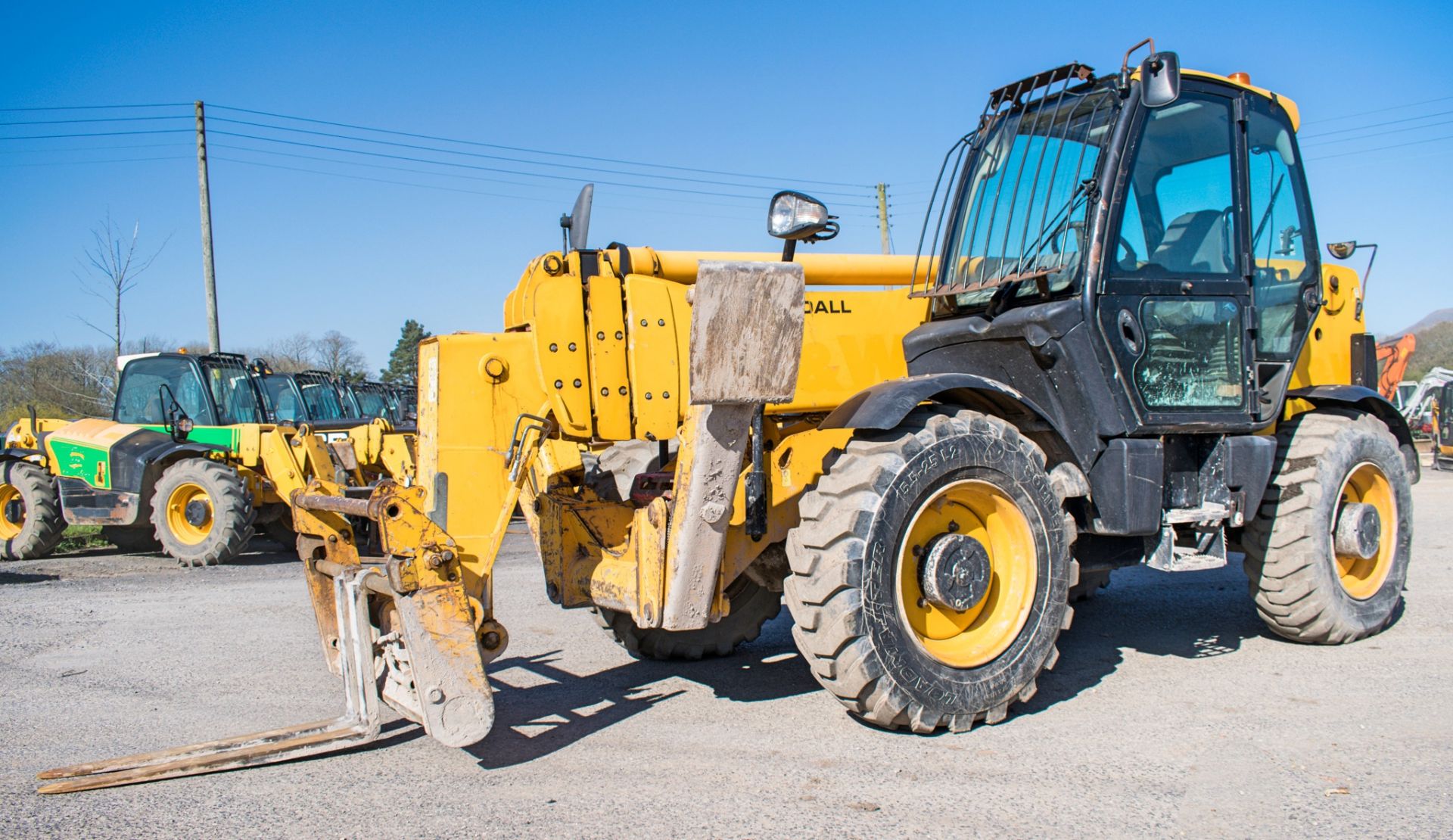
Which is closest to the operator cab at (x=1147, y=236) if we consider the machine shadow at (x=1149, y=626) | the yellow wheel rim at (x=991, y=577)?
the yellow wheel rim at (x=991, y=577)

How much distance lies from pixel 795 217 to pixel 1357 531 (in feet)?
12.5

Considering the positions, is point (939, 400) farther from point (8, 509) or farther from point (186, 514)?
point (8, 509)

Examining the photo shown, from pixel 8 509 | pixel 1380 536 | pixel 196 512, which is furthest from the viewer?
pixel 8 509

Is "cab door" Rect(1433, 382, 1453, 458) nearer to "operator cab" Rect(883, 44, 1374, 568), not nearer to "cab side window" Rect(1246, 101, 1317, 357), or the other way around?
"cab side window" Rect(1246, 101, 1317, 357)

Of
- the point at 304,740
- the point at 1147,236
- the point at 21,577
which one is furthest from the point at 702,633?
the point at 21,577

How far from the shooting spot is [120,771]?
3.76 metres

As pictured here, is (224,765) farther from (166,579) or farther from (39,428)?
(39,428)

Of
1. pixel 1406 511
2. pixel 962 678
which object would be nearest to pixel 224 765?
pixel 962 678

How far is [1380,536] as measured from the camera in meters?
5.69

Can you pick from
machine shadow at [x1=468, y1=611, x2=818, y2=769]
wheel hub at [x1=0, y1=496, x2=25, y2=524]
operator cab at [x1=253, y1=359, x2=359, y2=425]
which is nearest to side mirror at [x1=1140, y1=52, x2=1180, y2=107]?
machine shadow at [x1=468, y1=611, x2=818, y2=769]

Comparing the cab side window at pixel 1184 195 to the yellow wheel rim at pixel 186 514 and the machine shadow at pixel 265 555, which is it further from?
the yellow wheel rim at pixel 186 514

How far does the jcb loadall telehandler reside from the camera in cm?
388

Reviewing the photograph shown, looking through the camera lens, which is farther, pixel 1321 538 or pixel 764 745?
pixel 1321 538

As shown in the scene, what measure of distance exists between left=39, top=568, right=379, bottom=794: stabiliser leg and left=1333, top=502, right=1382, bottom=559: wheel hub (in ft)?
16.2
